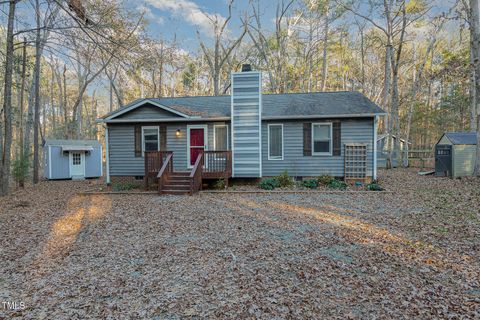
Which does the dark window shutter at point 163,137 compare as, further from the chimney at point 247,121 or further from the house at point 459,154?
the house at point 459,154

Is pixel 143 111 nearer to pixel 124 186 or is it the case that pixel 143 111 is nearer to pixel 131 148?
pixel 131 148

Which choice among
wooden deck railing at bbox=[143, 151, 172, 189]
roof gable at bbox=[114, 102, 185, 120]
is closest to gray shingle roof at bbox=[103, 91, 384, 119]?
roof gable at bbox=[114, 102, 185, 120]

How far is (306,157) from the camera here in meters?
11.0

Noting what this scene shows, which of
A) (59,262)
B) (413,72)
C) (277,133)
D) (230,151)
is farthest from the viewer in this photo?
(413,72)

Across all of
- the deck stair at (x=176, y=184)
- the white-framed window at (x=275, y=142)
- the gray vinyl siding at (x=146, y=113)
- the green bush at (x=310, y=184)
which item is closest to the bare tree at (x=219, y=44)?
the gray vinyl siding at (x=146, y=113)

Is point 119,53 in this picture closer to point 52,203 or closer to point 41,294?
point 52,203

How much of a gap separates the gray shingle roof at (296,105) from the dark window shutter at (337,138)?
1.69 ft

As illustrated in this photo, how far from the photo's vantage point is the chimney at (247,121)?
10.7 m

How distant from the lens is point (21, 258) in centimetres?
416

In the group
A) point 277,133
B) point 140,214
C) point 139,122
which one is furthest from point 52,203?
point 277,133

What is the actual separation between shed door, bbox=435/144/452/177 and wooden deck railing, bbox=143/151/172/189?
39.8ft

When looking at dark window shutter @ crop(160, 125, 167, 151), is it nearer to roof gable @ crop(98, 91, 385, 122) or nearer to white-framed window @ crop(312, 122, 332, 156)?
roof gable @ crop(98, 91, 385, 122)

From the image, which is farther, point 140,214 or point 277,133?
point 277,133

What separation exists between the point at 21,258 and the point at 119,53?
16.7 ft
